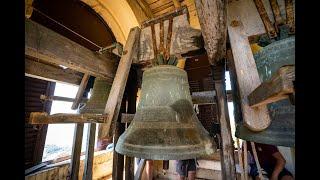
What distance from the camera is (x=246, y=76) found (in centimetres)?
108

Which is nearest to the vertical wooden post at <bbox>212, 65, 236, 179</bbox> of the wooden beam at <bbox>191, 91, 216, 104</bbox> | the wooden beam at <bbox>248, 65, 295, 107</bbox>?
the wooden beam at <bbox>191, 91, 216, 104</bbox>

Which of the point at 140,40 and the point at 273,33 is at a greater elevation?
the point at 140,40

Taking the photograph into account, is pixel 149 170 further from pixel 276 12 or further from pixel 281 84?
pixel 281 84

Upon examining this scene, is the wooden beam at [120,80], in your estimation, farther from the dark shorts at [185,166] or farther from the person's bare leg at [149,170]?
the person's bare leg at [149,170]

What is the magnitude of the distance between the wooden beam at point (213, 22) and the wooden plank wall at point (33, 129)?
11.5 feet

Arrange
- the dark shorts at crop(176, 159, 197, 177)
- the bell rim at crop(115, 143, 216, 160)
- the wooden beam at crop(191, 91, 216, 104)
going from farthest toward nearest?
the dark shorts at crop(176, 159, 197, 177) < the wooden beam at crop(191, 91, 216, 104) < the bell rim at crop(115, 143, 216, 160)

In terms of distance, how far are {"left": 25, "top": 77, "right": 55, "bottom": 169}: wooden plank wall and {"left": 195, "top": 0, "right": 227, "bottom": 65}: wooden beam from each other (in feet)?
11.5

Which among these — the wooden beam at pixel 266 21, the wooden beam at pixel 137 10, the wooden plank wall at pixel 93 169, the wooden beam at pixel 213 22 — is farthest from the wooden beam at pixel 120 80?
the wooden plank wall at pixel 93 169

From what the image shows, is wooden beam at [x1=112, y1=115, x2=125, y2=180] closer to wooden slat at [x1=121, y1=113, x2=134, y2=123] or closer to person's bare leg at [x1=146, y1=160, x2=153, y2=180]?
wooden slat at [x1=121, y1=113, x2=134, y2=123]

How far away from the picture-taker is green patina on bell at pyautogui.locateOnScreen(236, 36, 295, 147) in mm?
996
